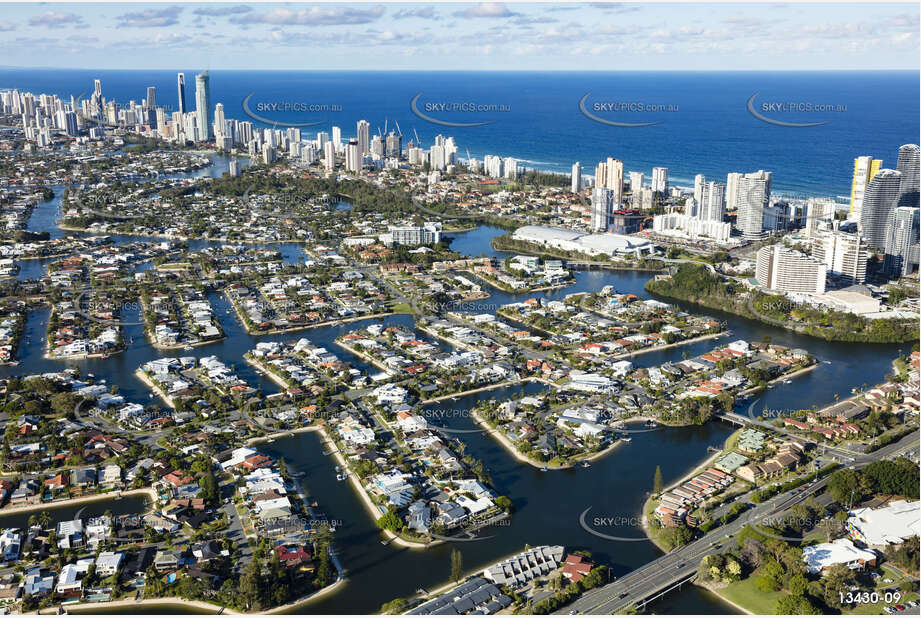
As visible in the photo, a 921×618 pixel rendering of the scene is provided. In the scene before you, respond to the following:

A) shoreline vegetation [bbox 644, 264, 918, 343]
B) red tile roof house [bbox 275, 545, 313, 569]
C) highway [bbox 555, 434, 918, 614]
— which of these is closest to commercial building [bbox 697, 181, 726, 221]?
shoreline vegetation [bbox 644, 264, 918, 343]

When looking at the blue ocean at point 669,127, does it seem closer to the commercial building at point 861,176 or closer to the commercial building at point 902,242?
the commercial building at point 861,176

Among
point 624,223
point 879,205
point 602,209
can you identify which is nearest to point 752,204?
point 879,205

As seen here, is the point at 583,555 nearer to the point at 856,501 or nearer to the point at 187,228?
the point at 856,501

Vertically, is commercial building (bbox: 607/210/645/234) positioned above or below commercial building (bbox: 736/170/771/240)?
below

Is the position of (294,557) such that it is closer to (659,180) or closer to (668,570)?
(668,570)

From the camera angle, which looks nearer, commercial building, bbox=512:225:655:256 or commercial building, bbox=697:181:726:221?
commercial building, bbox=512:225:655:256

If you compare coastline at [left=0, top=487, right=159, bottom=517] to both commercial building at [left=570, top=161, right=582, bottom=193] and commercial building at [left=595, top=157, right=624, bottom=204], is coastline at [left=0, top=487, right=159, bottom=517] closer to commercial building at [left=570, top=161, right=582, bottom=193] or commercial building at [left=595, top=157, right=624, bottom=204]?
commercial building at [left=595, top=157, right=624, bottom=204]

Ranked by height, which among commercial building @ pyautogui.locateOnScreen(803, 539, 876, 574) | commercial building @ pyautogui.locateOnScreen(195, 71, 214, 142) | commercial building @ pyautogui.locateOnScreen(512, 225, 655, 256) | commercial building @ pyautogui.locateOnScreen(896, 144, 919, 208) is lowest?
commercial building @ pyautogui.locateOnScreen(803, 539, 876, 574)
